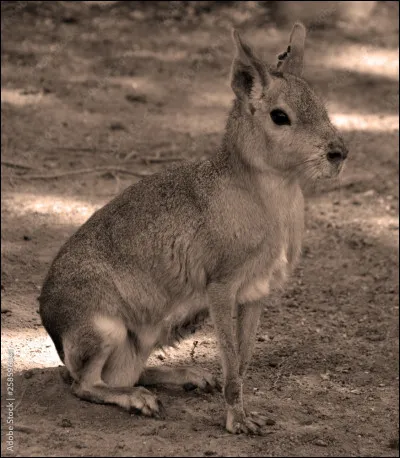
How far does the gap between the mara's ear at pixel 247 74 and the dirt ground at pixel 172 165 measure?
64 centimetres

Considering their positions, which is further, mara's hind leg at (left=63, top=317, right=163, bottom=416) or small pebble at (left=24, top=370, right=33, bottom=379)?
small pebble at (left=24, top=370, right=33, bottom=379)

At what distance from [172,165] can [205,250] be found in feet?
1.81

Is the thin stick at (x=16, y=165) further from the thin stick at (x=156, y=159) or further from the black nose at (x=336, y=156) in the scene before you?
the black nose at (x=336, y=156)

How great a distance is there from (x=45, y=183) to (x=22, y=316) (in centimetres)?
210

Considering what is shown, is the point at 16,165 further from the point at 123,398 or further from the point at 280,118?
the point at 280,118

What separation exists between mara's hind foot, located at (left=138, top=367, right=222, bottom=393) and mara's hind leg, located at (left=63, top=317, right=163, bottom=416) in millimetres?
293

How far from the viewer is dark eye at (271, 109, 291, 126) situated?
13.0ft

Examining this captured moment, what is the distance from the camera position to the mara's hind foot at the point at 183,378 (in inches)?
177

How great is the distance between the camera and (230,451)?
12.6 feet

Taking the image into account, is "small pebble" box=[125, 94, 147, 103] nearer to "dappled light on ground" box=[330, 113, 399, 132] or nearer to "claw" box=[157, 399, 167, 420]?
"dappled light on ground" box=[330, 113, 399, 132]

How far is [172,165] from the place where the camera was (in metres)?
4.46

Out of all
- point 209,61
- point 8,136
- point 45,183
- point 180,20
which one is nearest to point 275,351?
point 45,183

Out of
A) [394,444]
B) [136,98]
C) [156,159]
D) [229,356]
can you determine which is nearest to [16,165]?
[156,159]

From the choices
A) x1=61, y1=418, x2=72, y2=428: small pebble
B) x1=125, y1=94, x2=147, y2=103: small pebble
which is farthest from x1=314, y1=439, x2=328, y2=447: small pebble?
x1=125, y1=94, x2=147, y2=103: small pebble
